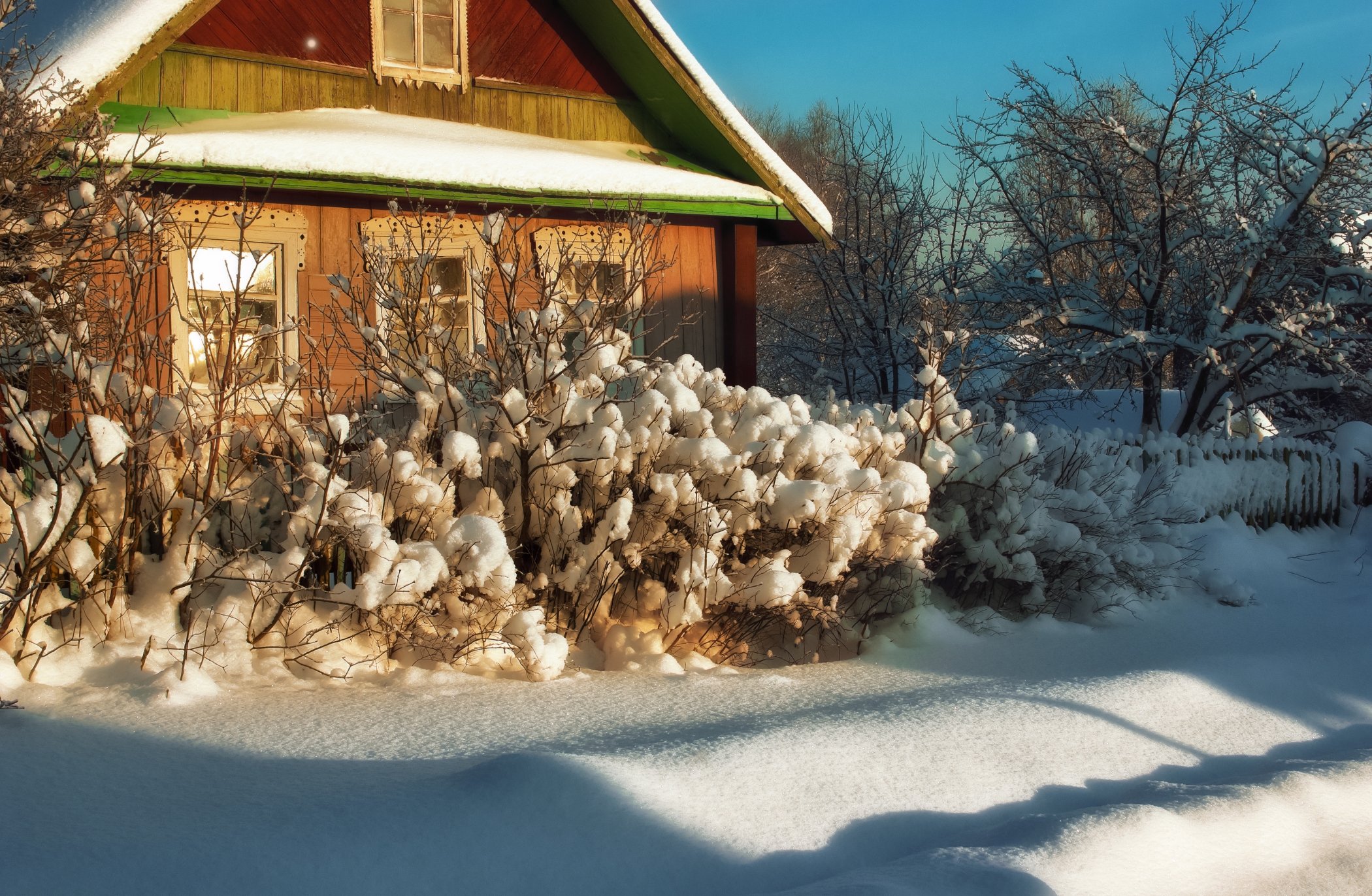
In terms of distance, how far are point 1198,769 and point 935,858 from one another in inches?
78.4

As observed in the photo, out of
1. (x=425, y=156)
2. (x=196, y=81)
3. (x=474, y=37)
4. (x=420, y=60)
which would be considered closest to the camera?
(x=425, y=156)

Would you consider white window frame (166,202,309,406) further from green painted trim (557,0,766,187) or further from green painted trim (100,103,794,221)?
green painted trim (557,0,766,187)

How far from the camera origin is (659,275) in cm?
951

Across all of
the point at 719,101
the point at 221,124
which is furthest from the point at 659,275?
the point at 221,124

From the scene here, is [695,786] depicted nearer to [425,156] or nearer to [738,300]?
[425,156]

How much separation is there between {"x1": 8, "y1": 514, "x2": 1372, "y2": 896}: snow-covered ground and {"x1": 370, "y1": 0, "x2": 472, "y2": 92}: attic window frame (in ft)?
21.6

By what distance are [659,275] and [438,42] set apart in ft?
9.48

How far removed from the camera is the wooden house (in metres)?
7.72

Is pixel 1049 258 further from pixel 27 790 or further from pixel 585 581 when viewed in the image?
pixel 27 790

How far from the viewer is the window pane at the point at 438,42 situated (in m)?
9.66

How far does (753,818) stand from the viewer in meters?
3.33

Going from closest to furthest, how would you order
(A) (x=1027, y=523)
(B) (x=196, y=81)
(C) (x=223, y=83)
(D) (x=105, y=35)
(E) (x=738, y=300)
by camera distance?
(A) (x=1027, y=523) → (D) (x=105, y=35) → (B) (x=196, y=81) → (C) (x=223, y=83) → (E) (x=738, y=300)

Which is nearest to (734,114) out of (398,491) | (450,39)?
(450,39)

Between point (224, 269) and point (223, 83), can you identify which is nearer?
point (224, 269)
